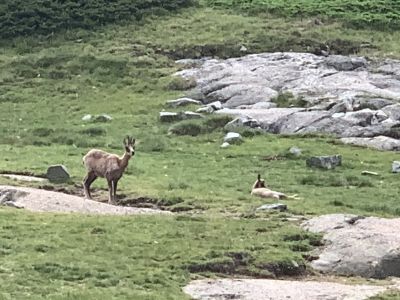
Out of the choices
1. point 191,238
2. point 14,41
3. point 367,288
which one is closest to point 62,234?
point 191,238

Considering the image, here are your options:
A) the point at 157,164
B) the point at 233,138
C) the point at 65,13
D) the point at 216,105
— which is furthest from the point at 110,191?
the point at 65,13

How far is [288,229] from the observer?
19.1 m

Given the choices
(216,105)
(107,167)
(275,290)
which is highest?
(275,290)

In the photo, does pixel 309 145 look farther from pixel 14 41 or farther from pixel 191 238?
pixel 14 41

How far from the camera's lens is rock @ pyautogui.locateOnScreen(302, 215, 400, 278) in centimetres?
1669

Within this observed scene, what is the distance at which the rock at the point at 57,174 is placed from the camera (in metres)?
25.8

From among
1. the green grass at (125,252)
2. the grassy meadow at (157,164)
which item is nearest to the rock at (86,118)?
the grassy meadow at (157,164)

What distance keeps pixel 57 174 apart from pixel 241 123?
1138 centimetres

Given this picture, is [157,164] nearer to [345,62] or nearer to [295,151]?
[295,151]

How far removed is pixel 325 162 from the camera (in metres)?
29.2

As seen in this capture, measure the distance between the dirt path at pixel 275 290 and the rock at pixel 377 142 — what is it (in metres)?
17.1

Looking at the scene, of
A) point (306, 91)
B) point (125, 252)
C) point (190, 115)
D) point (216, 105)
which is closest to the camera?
point (125, 252)

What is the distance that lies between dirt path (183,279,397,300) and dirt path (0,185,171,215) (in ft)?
21.0

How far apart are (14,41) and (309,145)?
23663 mm
